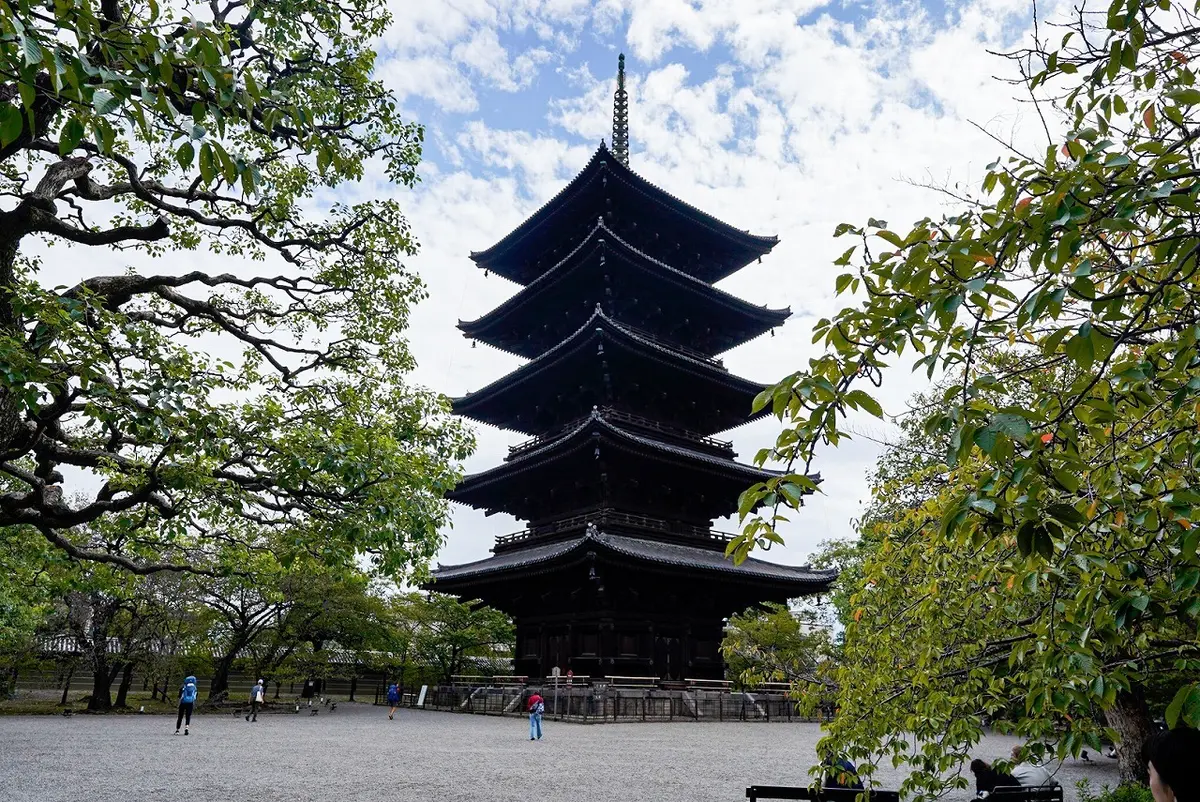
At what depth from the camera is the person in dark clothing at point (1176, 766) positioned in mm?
2672

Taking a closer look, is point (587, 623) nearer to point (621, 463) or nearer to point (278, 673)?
point (621, 463)

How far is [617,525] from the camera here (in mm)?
23359

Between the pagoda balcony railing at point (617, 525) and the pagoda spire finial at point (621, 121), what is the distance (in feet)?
53.2

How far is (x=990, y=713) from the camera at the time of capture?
4.78m

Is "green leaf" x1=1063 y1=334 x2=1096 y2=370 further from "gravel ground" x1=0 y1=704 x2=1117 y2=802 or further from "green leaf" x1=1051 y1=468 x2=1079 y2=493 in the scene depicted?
"gravel ground" x1=0 y1=704 x2=1117 y2=802

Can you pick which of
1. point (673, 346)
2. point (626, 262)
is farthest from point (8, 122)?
point (673, 346)

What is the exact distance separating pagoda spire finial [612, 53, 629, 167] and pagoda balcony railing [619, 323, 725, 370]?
9686 millimetres

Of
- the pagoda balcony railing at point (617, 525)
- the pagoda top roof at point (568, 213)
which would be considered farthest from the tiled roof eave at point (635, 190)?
the pagoda balcony railing at point (617, 525)

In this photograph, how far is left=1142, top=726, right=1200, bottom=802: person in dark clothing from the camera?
267 centimetres

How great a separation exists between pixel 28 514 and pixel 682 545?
1935cm

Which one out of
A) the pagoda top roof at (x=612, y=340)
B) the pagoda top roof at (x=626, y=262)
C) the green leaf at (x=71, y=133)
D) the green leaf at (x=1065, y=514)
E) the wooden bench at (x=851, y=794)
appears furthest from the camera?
the pagoda top roof at (x=626, y=262)

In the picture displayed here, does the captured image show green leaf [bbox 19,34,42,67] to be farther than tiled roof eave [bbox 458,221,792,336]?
No

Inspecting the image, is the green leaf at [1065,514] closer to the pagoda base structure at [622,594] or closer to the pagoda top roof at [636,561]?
the pagoda top roof at [636,561]

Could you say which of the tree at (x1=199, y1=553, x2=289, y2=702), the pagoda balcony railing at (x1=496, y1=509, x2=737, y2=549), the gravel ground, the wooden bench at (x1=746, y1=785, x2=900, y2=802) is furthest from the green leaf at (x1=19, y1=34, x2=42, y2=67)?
the tree at (x1=199, y1=553, x2=289, y2=702)
